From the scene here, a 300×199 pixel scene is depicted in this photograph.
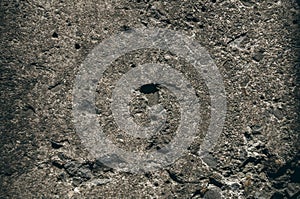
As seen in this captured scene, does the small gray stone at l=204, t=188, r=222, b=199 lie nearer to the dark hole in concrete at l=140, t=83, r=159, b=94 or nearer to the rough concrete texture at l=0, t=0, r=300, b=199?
the rough concrete texture at l=0, t=0, r=300, b=199

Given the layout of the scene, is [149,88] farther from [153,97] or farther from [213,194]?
[213,194]

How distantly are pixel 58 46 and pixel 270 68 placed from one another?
92 cm

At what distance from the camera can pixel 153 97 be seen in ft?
7.67

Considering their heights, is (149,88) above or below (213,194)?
above

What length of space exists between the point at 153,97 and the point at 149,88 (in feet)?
0.15

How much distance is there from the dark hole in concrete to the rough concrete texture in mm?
19

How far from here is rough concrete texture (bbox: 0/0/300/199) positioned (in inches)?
89.0

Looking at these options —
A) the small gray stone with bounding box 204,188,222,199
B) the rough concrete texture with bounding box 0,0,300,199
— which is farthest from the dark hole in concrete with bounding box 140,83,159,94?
the small gray stone with bounding box 204,188,222,199

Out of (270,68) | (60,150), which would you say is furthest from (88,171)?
(270,68)

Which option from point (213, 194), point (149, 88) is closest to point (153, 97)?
point (149, 88)

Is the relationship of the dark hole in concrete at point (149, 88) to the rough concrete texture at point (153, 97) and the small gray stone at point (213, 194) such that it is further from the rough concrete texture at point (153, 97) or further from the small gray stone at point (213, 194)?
the small gray stone at point (213, 194)

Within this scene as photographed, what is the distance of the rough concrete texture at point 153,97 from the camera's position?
89.0 inches

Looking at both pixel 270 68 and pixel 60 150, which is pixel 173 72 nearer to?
pixel 270 68

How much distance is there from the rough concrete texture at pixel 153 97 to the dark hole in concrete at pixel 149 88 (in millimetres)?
19
